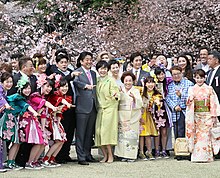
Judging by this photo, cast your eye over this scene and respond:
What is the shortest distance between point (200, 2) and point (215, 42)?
4.99 feet

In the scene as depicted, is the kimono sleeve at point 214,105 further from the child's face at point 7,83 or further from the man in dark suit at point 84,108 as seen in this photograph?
the child's face at point 7,83

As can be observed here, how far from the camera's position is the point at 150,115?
8.19 m

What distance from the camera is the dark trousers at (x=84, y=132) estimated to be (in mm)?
7676

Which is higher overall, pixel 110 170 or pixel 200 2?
pixel 200 2

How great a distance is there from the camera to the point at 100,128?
7.82 m

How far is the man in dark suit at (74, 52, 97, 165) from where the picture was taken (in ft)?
25.2

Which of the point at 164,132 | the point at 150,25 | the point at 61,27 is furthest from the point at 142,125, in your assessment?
the point at 150,25

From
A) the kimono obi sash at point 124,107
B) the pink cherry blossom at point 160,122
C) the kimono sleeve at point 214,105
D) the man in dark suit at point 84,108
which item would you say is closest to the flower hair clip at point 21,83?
the man in dark suit at point 84,108

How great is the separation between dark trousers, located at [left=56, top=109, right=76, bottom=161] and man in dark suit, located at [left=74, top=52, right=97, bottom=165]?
0.53ft

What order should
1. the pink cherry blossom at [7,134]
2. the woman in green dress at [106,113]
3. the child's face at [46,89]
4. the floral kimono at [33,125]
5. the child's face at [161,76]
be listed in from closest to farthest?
the pink cherry blossom at [7,134] → the floral kimono at [33,125] → the child's face at [46,89] → the woman in green dress at [106,113] → the child's face at [161,76]

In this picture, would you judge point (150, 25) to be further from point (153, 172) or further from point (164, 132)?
point (153, 172)

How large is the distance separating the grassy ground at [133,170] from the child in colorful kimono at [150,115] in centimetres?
41

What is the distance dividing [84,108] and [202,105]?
5.85 feet

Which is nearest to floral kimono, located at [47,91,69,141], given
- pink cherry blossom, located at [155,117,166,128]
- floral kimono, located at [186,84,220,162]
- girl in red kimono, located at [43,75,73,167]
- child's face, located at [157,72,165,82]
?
girl in red kimono, located at [43,75,73,167]
